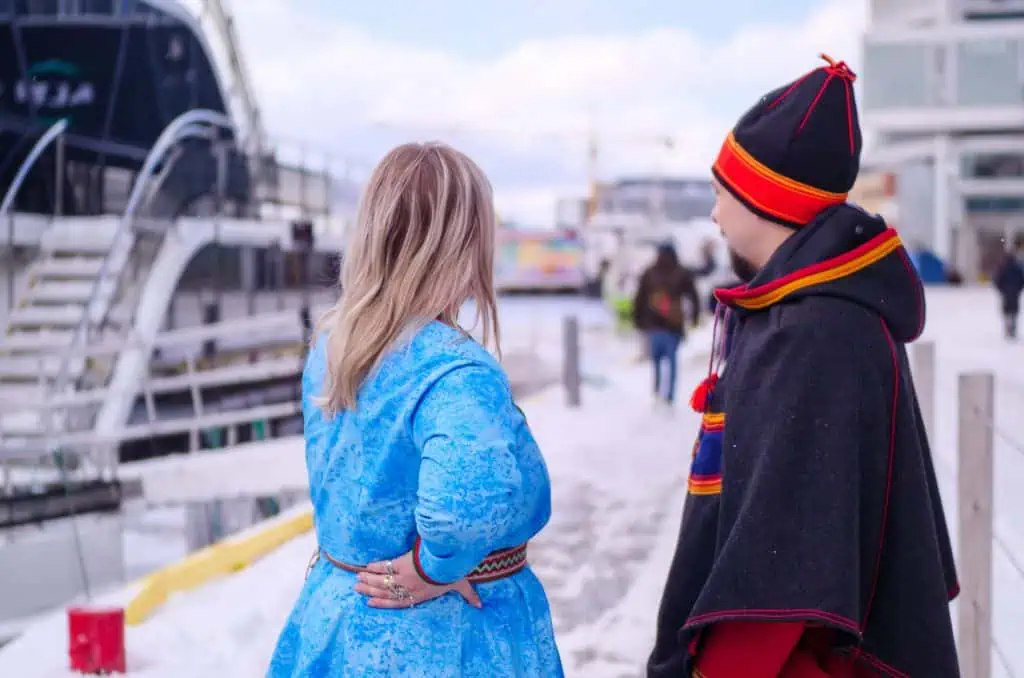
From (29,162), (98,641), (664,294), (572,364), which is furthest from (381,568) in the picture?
(29,162)

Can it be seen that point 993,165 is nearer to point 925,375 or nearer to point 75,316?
point 75,316

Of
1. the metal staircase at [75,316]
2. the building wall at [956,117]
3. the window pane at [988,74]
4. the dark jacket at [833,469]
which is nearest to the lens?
the dark jacket at [833,469]

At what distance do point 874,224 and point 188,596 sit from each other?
13.3ft

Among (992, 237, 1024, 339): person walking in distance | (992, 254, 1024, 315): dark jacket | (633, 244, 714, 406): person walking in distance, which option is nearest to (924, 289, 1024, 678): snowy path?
(992, 237, 1024, 339): person walking in distance

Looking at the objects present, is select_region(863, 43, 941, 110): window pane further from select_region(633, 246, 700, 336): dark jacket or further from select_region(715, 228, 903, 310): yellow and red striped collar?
select_region(715, 228, 903, 310): yellow and red striped collar

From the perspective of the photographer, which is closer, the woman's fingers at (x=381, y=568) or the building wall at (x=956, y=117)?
the woman's fingers at (x=381, y=568)

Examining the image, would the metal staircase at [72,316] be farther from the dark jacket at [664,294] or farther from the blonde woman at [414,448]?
the blonde woman at [414,448]

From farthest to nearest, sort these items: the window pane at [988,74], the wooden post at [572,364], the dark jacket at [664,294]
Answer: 1. the window pane at [988,74]
2. the wooden post at [572,364]
3. the dark jacket at [664,294]

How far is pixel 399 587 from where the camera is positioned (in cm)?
184

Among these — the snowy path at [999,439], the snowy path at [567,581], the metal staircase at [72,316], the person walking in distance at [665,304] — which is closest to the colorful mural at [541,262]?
the snowy path at [999,439]

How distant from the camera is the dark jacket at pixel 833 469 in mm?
1662

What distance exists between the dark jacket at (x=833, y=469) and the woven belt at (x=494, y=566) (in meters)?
0.28

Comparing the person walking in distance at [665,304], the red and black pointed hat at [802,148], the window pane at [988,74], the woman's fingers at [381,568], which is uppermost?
the window pane at [988,74]

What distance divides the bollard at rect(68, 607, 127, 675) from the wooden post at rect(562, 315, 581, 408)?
8.14 metres
